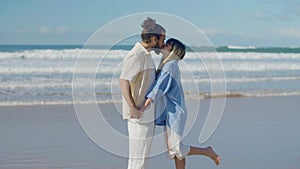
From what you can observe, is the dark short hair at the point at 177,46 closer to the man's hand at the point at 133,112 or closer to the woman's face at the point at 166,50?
the woman's face at the point at 166,50

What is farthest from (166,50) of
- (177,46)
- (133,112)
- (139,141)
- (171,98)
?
(139,141)

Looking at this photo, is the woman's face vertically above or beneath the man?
above

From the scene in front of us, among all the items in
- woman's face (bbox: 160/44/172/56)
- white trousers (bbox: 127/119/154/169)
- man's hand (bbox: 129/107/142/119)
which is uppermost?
woman's face (bbox: 160/44/172/56)

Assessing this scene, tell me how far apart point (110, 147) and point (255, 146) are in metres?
3.03

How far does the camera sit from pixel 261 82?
18.1 m

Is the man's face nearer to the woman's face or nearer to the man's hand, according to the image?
the woman's face

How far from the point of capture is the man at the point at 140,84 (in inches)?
186

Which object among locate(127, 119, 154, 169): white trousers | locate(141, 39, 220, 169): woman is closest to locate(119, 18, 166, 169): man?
locate(127, 119, 154, 169): white trousers

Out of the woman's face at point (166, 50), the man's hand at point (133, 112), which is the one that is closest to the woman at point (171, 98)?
the woman's face at point (166, 50)

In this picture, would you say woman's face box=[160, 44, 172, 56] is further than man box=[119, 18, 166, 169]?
Yes

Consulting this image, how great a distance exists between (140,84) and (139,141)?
519 millimetres

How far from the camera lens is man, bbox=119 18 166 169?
186 inches

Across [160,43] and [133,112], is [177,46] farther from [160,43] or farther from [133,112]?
[133,112]

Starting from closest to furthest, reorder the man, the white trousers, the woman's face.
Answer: the man < the white trousers < the woman's face
